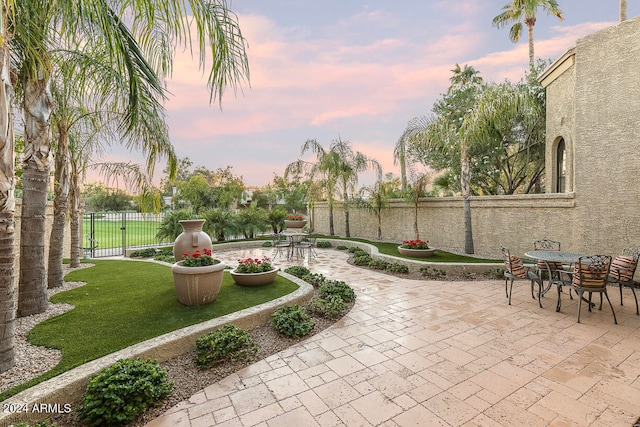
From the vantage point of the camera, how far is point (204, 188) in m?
19.8

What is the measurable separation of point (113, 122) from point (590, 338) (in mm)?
8661

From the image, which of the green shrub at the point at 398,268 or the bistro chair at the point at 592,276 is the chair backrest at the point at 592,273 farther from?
the green shrub at the point at 398,268

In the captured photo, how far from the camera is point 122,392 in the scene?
2309 millimetres

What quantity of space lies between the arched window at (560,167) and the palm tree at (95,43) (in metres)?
Answer: 10.4

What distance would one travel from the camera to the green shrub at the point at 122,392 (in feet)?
7.25

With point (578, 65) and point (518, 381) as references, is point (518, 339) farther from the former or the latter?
point (578, 65)

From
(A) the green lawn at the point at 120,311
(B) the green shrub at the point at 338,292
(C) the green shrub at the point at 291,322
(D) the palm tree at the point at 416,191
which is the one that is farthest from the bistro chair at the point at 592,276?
(D) the palm tree at the point at 416,191

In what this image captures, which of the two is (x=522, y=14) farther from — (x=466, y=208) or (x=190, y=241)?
(x=190, y=241)

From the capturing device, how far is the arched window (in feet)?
28.9

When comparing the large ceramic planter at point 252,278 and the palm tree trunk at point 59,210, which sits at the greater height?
the palm tree trunk at point 59,210

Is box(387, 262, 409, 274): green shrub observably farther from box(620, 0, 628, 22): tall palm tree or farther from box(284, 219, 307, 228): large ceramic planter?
box(620, 0, 628, 22): tall palm tree

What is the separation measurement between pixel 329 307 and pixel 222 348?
187cm

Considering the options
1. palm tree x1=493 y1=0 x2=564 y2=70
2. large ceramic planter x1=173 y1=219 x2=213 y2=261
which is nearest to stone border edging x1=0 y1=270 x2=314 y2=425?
large ceramic planter x1=173 y1=219 x2=213 y2=261

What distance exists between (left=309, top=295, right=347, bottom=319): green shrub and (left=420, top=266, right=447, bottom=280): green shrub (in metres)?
3.04
